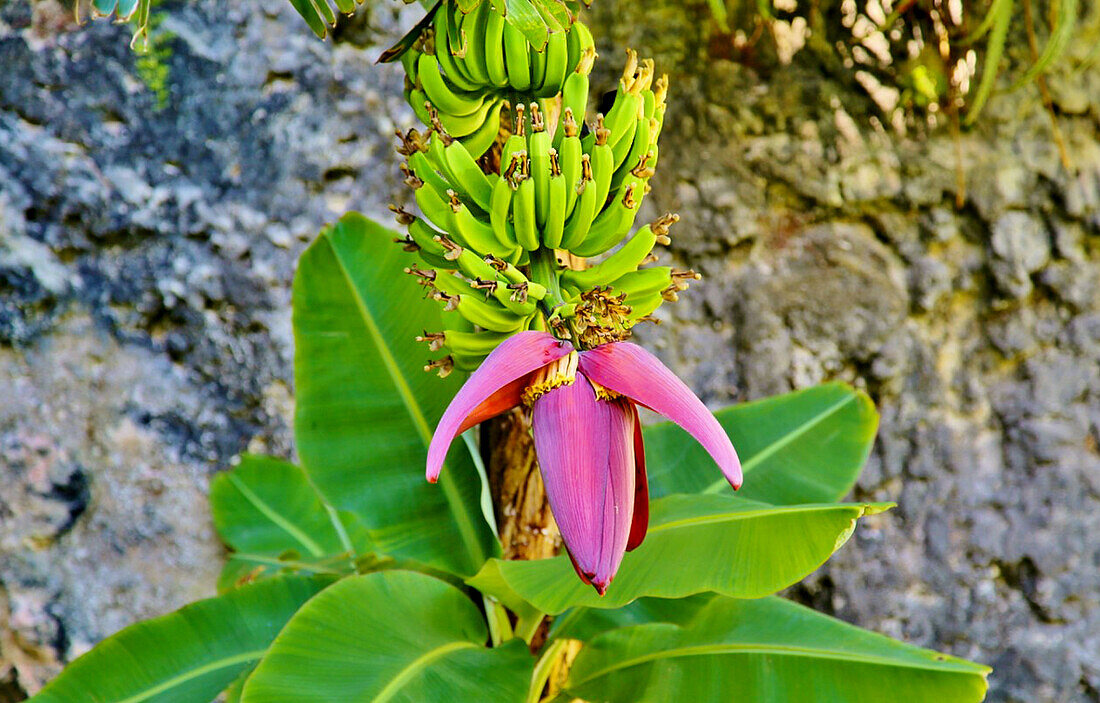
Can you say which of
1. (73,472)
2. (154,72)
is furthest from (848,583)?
(154,72)

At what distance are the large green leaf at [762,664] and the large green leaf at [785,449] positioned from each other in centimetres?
15

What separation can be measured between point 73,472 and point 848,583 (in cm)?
116

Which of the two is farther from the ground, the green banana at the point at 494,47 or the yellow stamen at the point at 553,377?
the green banana at the point at 494,47

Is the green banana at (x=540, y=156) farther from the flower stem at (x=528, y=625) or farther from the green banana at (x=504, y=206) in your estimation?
the flower stem at (x=528, y=625)

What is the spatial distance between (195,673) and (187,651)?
0.03m

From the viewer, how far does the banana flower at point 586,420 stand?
42 cm

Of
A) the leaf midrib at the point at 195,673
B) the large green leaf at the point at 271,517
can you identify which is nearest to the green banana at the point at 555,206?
the leaf midrib at the point at 195,673

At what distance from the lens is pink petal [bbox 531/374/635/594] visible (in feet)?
1.39

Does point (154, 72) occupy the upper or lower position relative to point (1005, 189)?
upper

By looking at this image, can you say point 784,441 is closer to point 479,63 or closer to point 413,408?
point 413,408

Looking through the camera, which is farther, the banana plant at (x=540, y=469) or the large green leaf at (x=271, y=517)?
the large green leaf at (x=271, y=517)

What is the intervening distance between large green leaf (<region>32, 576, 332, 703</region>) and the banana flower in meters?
0.38

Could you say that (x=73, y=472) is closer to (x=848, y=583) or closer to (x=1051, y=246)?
(x=848, y=583)

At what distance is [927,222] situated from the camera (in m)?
1.25
